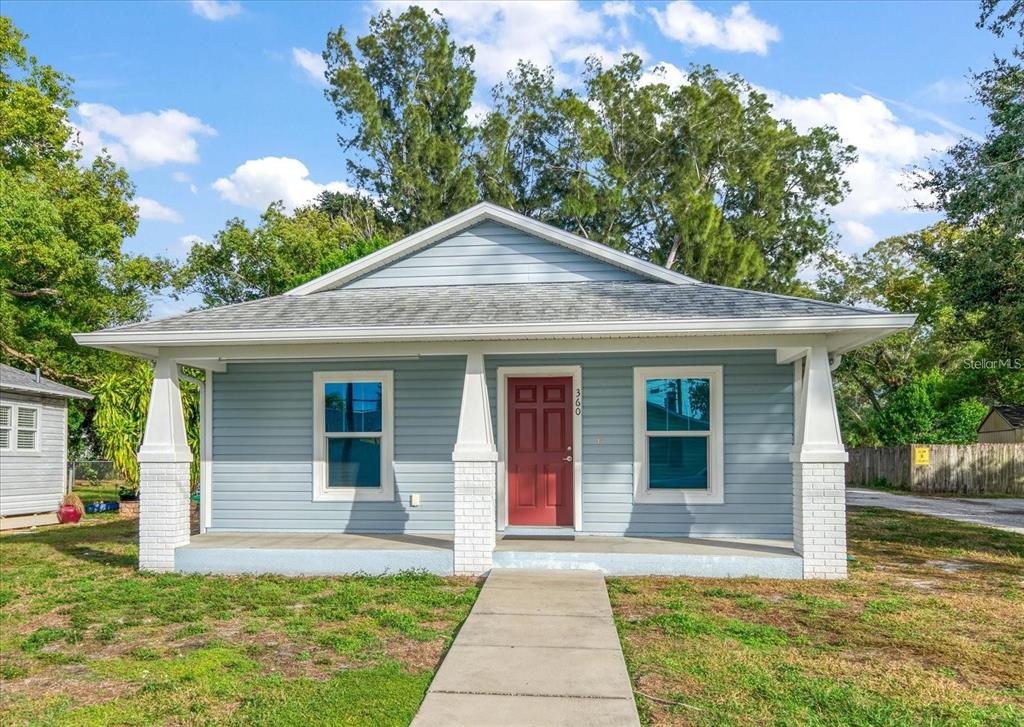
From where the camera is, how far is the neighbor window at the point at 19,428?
1414cm

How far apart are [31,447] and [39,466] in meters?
0.42

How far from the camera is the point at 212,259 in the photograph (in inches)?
1115

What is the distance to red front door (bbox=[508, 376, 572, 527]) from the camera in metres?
9.32

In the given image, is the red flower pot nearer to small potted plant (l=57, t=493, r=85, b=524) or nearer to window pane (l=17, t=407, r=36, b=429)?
small potted plant (l=57, t=493, r=85, b=524)

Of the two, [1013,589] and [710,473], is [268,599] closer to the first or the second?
[710,473]

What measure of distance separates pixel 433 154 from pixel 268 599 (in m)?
23.0

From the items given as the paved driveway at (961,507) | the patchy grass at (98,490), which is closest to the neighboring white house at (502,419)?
the paved driveway at (961,507)

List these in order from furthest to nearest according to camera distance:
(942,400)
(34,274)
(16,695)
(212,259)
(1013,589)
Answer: (212,259)
(942,400)
(34,274)
(1013,589)
(16,695)

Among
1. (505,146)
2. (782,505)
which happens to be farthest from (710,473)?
(505,146)

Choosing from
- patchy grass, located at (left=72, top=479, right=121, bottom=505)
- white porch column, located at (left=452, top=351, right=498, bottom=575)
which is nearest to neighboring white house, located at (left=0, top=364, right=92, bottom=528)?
patchy grass, located at (left=72, top=479, right=121, bottom=505)

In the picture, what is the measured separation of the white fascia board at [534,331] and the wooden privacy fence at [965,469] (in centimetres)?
1842

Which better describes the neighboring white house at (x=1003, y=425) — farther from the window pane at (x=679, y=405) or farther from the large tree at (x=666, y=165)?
the window pane at (x=679, y=405)

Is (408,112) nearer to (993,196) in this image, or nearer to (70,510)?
(70,510)

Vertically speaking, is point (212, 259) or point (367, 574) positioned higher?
point (212, 259)
